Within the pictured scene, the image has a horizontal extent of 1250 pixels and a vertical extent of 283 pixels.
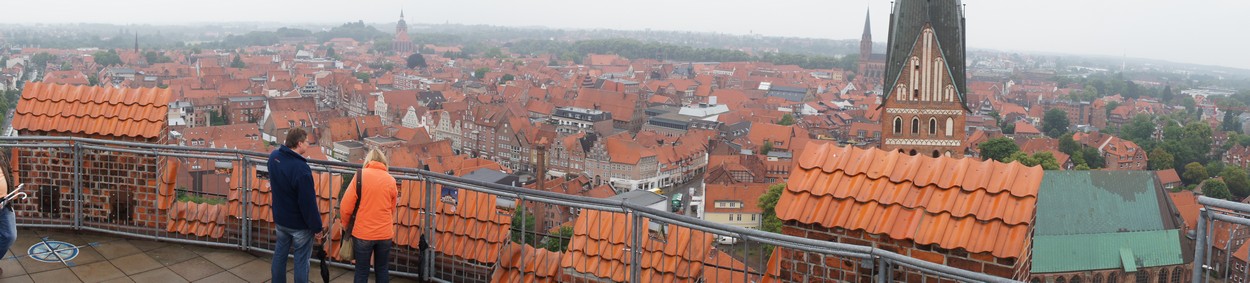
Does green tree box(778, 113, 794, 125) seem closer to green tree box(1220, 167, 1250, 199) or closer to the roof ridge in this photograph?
green tree box(1220, 167, 1250, 199)

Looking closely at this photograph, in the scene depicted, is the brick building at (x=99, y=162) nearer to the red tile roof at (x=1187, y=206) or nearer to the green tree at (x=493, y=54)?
the red tile roof at (x=1187, y=206)

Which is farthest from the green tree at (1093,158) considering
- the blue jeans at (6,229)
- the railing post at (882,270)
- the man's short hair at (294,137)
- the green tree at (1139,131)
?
the blue jeans at (6,229)

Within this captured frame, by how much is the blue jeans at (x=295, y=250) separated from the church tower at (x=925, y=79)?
85.7 feet

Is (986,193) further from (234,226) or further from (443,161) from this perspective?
(443,161)

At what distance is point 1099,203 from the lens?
97.8 ft

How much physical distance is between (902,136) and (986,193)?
27840 millimetres

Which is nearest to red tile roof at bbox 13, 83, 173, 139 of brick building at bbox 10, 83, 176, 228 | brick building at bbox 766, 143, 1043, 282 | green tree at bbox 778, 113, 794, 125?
brick building at bbox 10, 83, 176, 228

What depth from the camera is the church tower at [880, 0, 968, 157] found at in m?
29.9

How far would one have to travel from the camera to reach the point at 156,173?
7.47 metres

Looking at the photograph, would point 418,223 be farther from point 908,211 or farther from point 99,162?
point 908,211

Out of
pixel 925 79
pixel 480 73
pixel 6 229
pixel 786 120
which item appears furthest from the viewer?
pixel 480 73

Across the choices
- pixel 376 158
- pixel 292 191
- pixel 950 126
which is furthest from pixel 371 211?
pixel 950 126

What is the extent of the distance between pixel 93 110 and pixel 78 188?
593 mm

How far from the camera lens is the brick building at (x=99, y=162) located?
7555 mm
